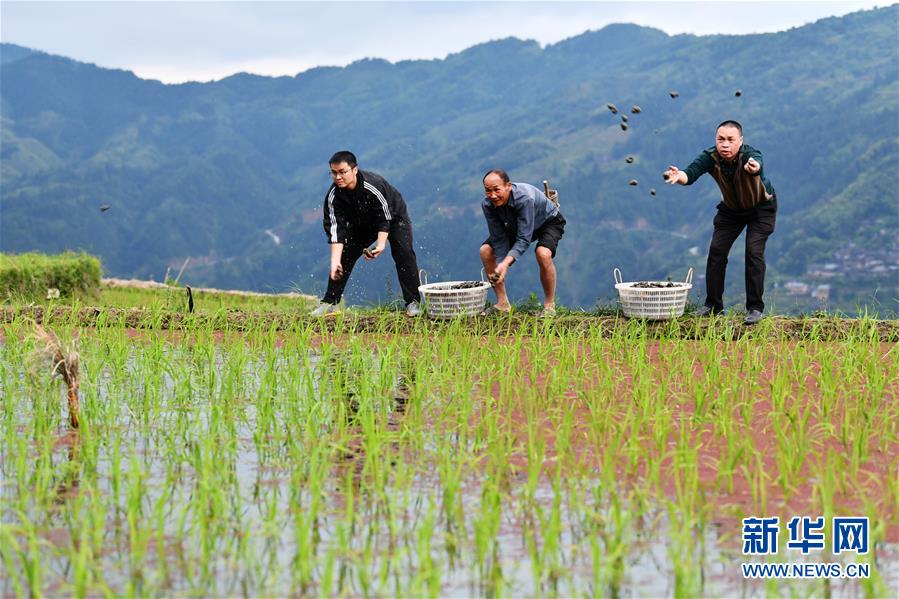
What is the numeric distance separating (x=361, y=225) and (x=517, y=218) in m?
1.36

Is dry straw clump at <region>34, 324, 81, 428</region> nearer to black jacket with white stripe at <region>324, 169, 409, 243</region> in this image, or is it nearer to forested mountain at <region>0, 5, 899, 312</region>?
black jacket with white stripe at <region>324, 169, 409, 243</region>

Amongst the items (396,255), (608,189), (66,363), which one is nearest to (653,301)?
(396,255)

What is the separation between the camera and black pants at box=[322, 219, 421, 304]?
966cm

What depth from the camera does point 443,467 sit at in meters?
5.14

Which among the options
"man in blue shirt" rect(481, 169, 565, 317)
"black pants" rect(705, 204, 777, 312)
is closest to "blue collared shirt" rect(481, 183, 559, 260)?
"man in blue shirt" rect(481, 169, 565, 317)

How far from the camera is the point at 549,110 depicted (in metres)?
192

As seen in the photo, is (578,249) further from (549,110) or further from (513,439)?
(513,439)

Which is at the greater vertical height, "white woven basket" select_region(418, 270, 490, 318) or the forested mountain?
the forested mountain

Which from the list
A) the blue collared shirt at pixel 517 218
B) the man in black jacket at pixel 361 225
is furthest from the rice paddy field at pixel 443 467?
the man in black jacket at pixel 361 225

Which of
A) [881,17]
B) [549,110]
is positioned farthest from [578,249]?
[881,17]

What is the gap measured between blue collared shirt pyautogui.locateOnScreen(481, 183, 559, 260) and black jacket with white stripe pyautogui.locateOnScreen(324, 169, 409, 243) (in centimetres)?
77

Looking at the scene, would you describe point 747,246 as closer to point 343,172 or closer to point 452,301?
point 452,301

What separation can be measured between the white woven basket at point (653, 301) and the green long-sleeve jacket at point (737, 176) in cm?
71

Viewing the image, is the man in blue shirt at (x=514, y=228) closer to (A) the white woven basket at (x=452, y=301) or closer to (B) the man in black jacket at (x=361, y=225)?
(A) the white woven basket at (x=452, y=301)
